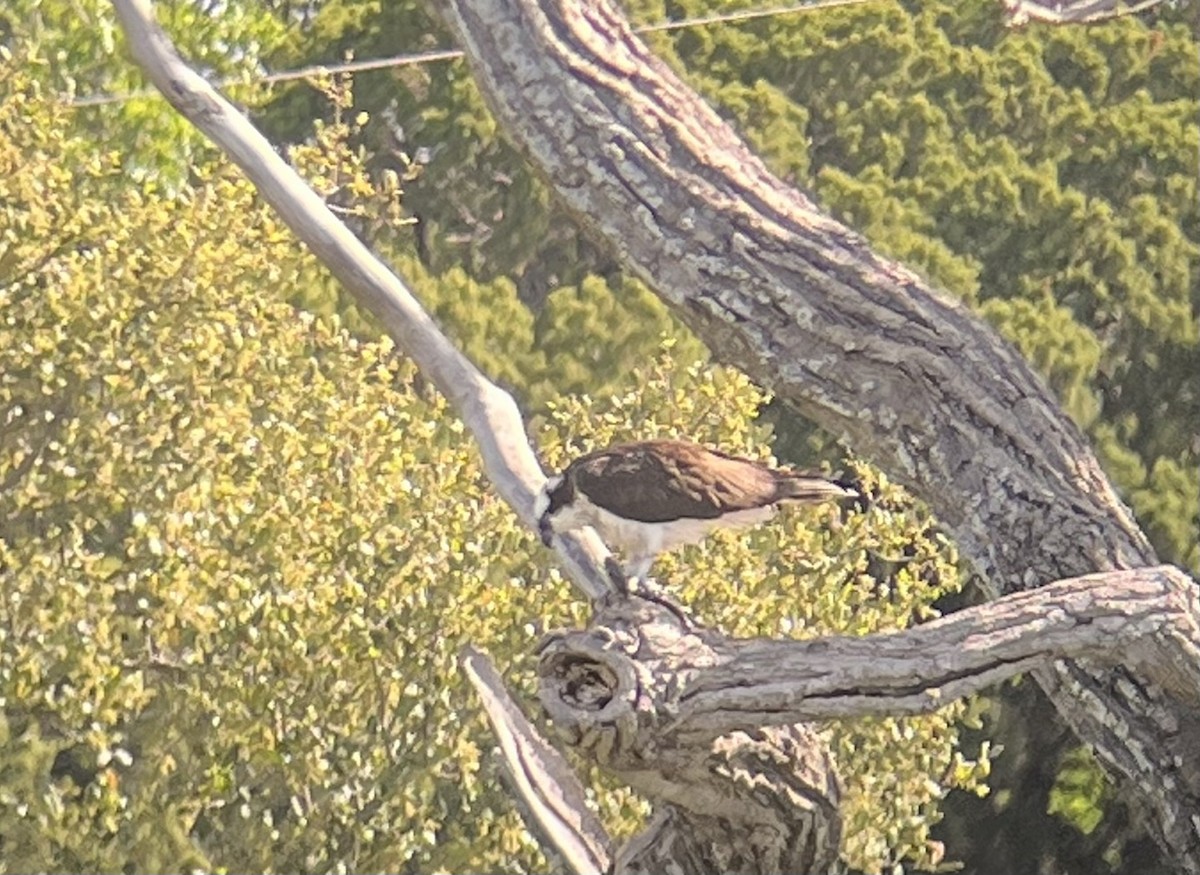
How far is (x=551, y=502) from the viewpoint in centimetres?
527

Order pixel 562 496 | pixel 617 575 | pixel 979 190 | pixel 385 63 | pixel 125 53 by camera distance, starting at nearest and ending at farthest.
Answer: pixel 617 575, pixel 562 496, pixel 385 63, pixel 125 53, pixel 979 190

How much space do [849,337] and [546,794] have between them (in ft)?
4.83

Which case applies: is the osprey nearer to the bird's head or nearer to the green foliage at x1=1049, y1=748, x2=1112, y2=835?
the bird's head

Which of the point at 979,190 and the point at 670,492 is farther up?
the point at 670,492

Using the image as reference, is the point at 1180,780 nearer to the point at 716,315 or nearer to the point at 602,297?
Result: the point at 716,315

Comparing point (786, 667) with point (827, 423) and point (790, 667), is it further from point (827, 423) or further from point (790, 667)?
point (827, 423)

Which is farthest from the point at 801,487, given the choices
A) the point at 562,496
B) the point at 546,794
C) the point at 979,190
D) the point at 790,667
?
the point at 979,190

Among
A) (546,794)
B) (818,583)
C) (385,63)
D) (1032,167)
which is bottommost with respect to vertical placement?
(1032,167)

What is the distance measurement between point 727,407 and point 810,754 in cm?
455

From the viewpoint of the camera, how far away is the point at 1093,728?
4965 millimetres

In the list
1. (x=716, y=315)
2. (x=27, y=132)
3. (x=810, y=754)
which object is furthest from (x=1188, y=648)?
(x=27, y=132)

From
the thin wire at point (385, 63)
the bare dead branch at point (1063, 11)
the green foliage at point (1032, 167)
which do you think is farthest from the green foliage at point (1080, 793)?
the bare dead branch at point (1063, 11)

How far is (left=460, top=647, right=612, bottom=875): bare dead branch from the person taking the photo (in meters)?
5.59

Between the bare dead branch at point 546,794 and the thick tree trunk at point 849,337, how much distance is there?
3.77 ft
